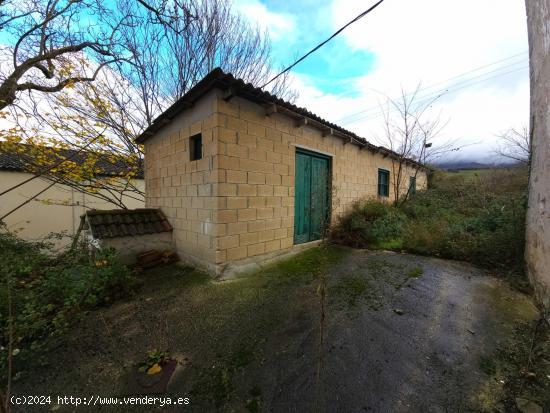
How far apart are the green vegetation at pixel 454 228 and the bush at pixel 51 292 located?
4.85 meters

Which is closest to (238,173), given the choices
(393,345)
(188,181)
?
(188,181)

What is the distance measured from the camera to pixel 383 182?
9.02 metres

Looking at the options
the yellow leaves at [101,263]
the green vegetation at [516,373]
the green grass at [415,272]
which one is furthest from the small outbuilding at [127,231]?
the green vegetation at [516,373]

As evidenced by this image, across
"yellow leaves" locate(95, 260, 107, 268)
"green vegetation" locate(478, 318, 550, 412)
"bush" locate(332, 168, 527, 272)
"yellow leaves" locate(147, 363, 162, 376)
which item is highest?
"bush" locate(332, 168, 527, 272)

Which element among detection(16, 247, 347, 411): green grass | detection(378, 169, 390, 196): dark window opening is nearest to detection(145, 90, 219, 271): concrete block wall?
detection(16, 247, 347, 411): green grass

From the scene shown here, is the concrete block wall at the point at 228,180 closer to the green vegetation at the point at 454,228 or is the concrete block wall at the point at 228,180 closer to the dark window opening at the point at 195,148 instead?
the dark window opening at the point at 195,148

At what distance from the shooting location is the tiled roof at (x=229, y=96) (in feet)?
11.2

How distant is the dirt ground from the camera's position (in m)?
1.59

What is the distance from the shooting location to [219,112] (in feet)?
11.7

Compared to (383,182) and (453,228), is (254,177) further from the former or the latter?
(383,182)

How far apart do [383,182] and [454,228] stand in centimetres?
452

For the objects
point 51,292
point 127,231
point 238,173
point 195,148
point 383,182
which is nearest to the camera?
point 51,292

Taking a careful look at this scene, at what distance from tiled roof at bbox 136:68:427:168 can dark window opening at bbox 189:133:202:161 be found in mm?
611

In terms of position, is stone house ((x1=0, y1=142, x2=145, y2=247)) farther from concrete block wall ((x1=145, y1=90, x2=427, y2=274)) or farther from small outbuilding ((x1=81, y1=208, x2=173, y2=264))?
concrete block wall ((x1=145, y1=90, x2=427, y2=274))
